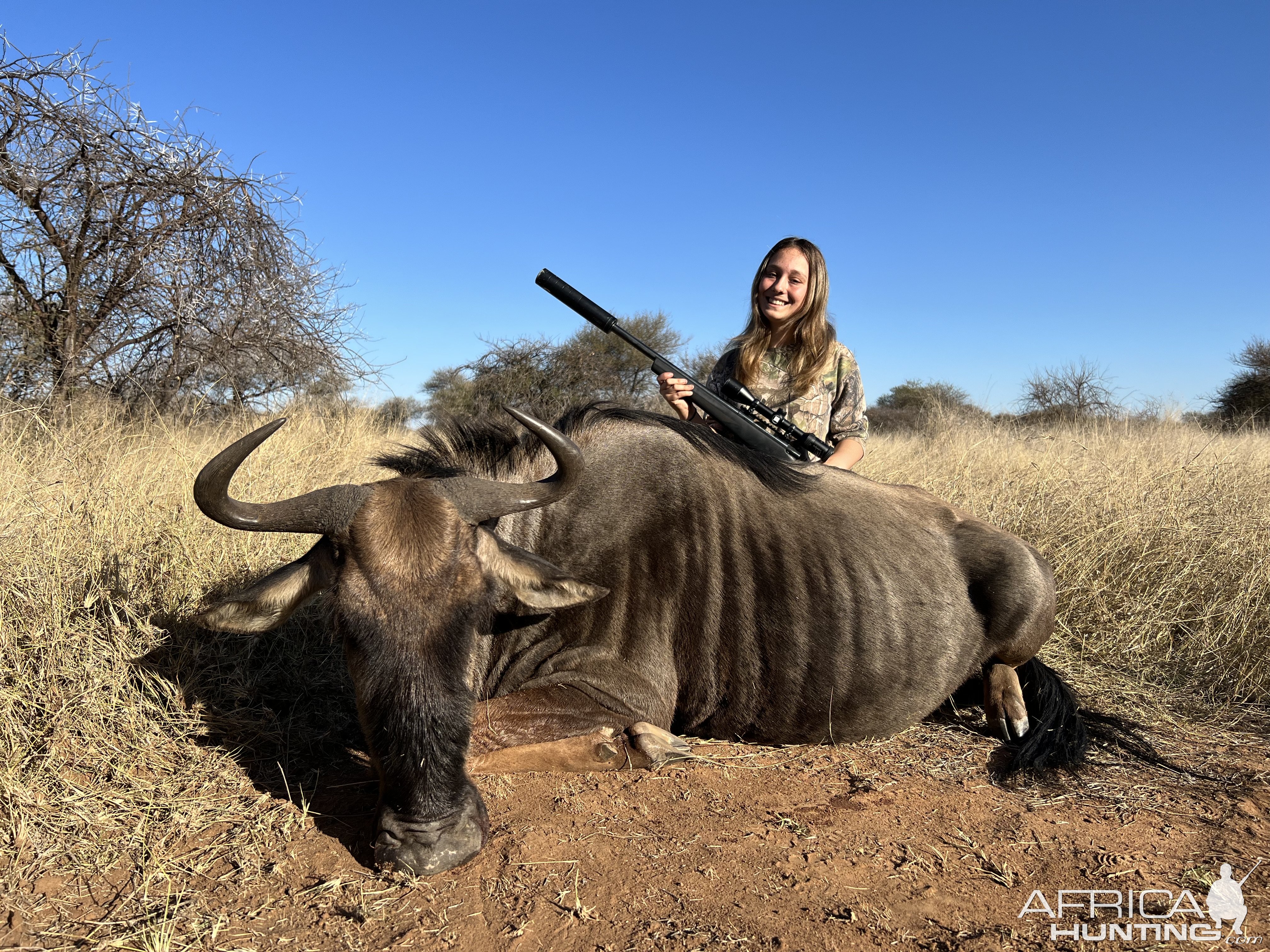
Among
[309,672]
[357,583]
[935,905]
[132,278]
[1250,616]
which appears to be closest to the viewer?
[935,905]

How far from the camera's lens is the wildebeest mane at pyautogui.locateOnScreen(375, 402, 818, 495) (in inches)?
138

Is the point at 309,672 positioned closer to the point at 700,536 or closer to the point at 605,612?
the point at 605,612

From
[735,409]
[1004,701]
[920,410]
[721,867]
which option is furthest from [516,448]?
[920,410]

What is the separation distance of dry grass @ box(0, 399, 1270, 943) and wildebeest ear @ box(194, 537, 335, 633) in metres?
0.60

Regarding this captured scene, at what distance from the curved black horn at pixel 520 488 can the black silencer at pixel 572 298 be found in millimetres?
2185

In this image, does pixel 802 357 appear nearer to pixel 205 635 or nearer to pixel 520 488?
pixel 520 488

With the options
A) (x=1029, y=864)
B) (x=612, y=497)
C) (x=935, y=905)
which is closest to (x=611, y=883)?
(x=935, y=905)

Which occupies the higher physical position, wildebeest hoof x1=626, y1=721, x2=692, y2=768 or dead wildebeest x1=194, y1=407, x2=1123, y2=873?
dead wildebeest x1=194, y1=407, x2=1123, y2=873

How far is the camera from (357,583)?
100 inches

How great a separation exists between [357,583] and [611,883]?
4.03 ft

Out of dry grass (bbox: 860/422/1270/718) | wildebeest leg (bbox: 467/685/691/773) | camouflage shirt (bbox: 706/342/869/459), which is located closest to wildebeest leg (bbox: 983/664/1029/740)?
dry grass (bbox: 860/422/1270/718)

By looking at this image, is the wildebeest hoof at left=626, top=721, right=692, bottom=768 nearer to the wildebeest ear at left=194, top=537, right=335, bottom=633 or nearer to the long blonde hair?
the wildebeest ear at left=194, top=537, right=335, bottom=633

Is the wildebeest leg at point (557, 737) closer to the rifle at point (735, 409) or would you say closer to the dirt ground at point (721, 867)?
the dirt ground at point (721, 867)

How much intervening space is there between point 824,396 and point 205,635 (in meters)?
3.92
